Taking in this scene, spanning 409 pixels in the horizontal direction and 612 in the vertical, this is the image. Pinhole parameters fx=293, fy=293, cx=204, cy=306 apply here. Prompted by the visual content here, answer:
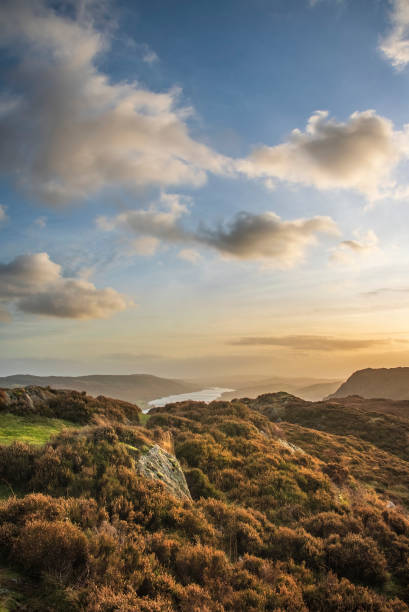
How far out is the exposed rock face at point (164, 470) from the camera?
30.1 ft

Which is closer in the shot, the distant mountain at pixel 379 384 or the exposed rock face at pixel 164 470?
the exposed rock face at pixel 164 470

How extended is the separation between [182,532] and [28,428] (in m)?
8.90

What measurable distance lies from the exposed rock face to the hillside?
2.3 inches

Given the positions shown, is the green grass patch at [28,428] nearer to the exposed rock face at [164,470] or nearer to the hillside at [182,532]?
the hillside at [182,532]

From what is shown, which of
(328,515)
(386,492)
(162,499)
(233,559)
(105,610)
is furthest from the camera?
(386,492)

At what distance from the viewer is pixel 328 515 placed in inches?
379

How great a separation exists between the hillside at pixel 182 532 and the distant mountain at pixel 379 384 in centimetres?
14231

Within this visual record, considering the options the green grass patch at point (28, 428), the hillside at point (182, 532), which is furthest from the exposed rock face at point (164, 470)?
the green grass patch at point (28, 428)

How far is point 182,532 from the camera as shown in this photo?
7199 millimetres

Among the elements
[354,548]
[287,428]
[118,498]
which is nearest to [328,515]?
[354,548]

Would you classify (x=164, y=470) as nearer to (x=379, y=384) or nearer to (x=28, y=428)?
(x=28, y=428)

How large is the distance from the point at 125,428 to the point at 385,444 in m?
26.8

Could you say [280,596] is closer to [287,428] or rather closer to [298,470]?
[298,470]

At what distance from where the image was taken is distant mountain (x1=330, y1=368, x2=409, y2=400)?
13400 centimetres
